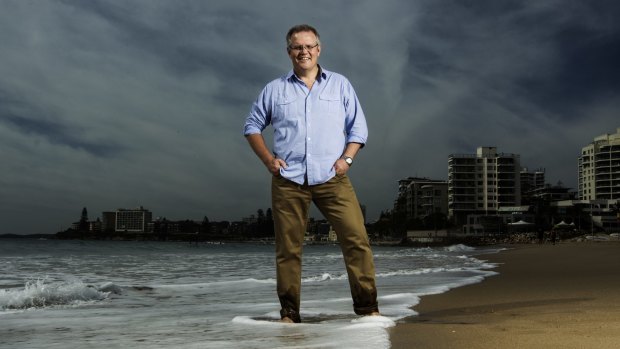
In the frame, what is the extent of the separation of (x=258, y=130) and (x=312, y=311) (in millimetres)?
1707

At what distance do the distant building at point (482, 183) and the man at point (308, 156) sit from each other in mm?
118817

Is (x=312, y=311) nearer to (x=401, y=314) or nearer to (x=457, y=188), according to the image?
(x=401, y=314)

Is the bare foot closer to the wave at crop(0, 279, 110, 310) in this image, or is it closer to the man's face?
the man's face

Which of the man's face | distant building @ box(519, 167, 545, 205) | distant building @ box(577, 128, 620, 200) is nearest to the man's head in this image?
→ the man's face

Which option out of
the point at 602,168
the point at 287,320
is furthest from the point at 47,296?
the point at 602,168

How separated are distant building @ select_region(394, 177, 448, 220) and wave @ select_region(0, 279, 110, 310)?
404 ft

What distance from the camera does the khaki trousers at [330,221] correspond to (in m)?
3.96

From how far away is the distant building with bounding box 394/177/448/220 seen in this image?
131 m

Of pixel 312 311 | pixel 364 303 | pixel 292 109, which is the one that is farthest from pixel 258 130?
pixel 312 311

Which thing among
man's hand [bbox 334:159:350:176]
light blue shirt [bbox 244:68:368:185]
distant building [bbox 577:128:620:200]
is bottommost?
man's hand [bbox 334:159:350:176]

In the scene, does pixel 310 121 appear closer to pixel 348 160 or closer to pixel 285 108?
pixel 285 108

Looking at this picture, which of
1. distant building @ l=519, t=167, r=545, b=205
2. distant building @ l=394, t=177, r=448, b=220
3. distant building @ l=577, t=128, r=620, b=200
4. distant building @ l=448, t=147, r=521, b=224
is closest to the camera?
distant building @ l=448, t=147, r=521, b=224

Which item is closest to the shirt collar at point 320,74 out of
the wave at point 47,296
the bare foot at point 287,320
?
the bare foot at point 287,320

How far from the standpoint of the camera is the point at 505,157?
120m
